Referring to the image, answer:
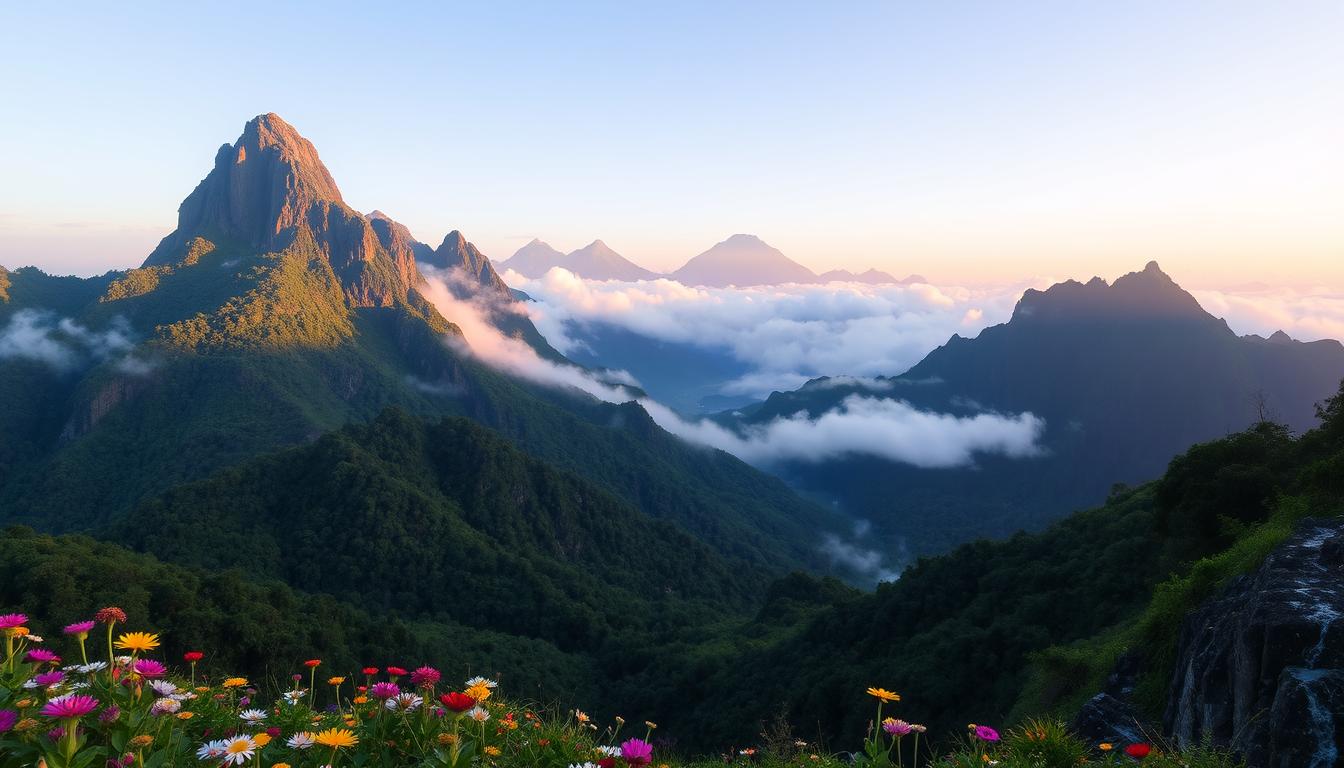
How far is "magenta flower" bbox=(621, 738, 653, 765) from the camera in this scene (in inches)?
177

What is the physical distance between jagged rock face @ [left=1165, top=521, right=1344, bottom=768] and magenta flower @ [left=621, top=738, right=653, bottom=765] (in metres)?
5.54

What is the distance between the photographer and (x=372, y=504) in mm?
82812

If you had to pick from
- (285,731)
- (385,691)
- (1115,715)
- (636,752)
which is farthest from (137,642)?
(1115,715)

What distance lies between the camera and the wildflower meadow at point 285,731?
4.07 metres

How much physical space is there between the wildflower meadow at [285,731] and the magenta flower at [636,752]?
0.01 metres

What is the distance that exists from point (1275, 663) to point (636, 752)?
9462 mm

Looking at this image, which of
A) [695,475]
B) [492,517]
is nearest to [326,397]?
[492,517]

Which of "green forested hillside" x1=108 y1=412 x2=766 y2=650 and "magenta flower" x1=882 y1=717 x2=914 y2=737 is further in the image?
"green forested hillside" x1=108 y1=412 x2=766 y2=650

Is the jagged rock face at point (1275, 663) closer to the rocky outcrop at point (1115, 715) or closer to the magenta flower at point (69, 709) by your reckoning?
the rocky outcrop at point (1115, 715)

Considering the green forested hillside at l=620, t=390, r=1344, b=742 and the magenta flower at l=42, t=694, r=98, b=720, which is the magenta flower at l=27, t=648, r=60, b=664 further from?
the green forested hillside at l=620, t=390, r=1344, b=742

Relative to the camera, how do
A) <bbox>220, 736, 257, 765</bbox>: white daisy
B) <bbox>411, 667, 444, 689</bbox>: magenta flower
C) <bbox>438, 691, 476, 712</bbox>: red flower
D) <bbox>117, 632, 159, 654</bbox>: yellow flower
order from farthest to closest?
<bbox>411, 667, 444, 689</bbox>: magenta flower < <bbox>117, 632, 159, 654</bbox>: yellow flower < <bbox>438, 691, 476, 712</bbox>: red flower < <bbox>220, 736, 257, 765</bbox>: white daisy

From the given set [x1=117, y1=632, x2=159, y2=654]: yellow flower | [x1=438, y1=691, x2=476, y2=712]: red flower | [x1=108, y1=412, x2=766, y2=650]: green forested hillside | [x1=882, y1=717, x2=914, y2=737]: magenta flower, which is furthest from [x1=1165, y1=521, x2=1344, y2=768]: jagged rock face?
[x1=108, y1=412, x2=766, y2=650]: green forested hillside

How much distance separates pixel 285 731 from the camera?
5.38 meters

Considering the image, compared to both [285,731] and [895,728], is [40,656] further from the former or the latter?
[895,728]
